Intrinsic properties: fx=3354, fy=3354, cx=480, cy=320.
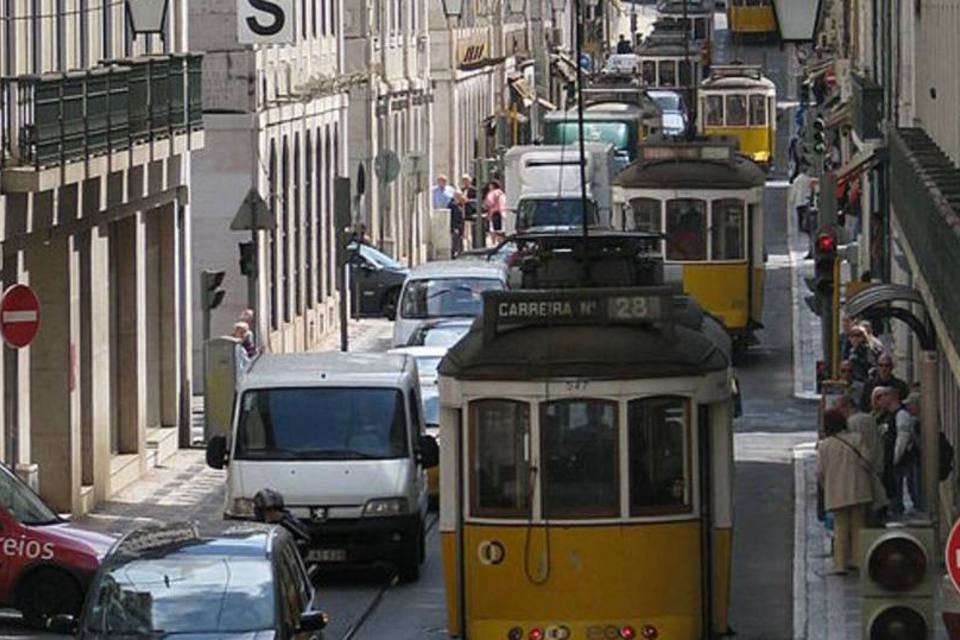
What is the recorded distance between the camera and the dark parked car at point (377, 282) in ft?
193

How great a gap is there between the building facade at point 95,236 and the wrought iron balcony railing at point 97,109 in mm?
22

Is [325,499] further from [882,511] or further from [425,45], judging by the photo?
[425,45]

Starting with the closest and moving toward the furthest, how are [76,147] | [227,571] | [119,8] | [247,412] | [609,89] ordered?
[227,571]
[247,412]
[76,147]
[119,8]
[609,89]

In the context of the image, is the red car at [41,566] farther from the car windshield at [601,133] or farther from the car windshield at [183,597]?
the car windshield at [601,133]

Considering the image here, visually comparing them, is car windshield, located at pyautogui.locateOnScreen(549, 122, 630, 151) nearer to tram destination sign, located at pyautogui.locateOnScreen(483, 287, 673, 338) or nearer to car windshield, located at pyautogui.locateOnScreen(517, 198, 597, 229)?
car windshield, located at pyautogui.locateOnScreen(517, 198, 597, 229)

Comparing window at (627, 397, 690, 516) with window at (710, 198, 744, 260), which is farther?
window at (710, 198, 744, 260)

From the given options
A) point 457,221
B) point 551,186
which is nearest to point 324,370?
point 551,186

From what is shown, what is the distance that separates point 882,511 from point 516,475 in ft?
18.2

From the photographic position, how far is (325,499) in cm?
2806

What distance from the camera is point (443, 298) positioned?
4238cm

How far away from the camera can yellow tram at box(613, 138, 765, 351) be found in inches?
1790

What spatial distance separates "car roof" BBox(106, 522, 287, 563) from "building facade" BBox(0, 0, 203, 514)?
11551 mm

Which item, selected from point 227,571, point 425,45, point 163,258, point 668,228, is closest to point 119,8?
point 163,258

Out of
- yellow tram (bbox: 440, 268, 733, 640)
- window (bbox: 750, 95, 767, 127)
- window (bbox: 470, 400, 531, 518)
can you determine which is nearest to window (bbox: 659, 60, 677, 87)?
window (bbox: 750, 95, 767, 127)
